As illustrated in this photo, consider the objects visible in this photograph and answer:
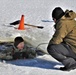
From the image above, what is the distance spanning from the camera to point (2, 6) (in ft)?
54.0

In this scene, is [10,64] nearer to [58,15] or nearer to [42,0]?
[58,15]

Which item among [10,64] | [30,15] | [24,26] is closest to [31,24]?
[24,26]

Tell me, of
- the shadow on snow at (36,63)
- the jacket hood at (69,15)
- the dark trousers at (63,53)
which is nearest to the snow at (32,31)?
the shadow on snow at (36,63)

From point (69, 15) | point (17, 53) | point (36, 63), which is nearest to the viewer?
point (69, 15)

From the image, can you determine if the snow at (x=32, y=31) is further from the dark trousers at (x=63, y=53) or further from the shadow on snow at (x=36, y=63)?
the dark trousers at (x=63, y=53)

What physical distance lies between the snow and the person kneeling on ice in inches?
9.5

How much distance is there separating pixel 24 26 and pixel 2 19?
1768mm

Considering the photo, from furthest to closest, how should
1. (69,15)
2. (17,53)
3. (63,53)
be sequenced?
1. (17,53)
2. (63,53)
3. (69,15)

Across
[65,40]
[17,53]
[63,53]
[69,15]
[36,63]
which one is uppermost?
[69,15]

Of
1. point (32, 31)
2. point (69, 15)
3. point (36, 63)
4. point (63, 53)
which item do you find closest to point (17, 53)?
point (36, 63)

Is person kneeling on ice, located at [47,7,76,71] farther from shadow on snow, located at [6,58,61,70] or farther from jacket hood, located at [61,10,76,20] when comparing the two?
shadow on snow, located at [6,58,61,70]

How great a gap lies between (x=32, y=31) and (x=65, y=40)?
4054 mm

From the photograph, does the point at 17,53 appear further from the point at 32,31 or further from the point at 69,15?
the point at 32,31

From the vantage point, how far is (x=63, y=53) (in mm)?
6703
